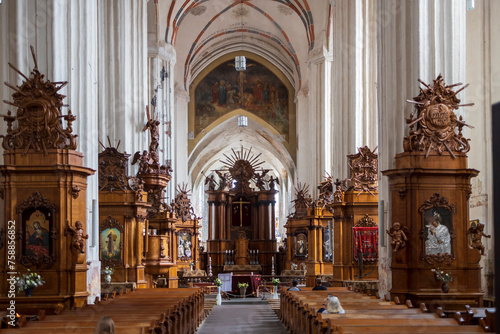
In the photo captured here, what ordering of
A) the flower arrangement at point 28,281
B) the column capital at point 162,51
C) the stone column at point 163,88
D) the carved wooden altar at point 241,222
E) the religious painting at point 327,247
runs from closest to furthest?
the flower arrangement at point 28,281 < the religious painting at point 327,247 < the stone column at point 163,88 < the column capital at point 162,51 < the carved wooden altar at point 241,222

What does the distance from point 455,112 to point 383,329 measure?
17.5ft

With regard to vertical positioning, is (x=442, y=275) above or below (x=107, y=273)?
above

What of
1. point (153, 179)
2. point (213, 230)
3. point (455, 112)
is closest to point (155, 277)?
point (153, 179)

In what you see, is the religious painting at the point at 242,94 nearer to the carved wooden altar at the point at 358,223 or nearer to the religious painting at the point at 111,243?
the carved wooden altar at the point at 358,223

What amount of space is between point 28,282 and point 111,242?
704 centimetres

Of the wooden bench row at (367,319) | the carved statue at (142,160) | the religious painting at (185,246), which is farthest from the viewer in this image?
the religious painting at (185,246)

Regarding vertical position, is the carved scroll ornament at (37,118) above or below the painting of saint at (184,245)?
above

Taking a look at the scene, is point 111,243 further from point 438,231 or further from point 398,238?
point 438,231

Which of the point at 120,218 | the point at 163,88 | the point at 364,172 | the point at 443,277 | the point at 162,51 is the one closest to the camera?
the point at 443,277

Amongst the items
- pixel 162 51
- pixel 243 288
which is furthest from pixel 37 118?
pixel 162 51

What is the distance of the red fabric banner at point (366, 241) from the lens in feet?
58.6

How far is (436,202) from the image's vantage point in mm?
11148

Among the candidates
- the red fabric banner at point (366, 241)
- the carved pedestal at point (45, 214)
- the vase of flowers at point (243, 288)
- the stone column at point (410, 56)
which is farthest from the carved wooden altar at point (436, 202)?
the vase of flowers at point (243, 288)

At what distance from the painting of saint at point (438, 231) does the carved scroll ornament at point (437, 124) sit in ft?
3.11
